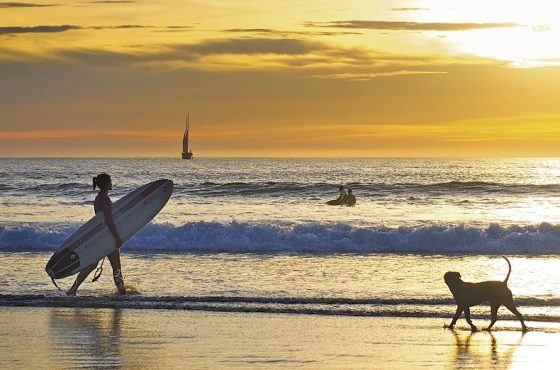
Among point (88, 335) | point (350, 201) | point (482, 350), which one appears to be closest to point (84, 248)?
point (88, 335)

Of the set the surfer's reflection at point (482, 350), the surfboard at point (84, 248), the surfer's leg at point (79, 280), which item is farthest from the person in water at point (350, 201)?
the surfer's reflection at point (482, 350)

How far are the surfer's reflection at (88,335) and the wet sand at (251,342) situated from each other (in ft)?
0.03

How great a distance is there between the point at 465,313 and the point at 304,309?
2178mm

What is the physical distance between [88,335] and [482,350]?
423 cm

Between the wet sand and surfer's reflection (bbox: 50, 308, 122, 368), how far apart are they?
0.01m

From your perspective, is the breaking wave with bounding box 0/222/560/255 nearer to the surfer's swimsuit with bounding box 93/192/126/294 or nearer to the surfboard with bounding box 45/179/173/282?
the surfboard with bounding box 45/179/173/282

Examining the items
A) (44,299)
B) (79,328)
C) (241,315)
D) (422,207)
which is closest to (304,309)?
(241,315)

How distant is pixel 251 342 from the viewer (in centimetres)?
877

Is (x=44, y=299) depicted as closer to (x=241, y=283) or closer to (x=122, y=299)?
(x=122, y=299)

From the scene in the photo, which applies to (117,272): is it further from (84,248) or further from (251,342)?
(251,342)

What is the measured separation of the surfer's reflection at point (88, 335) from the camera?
785cm

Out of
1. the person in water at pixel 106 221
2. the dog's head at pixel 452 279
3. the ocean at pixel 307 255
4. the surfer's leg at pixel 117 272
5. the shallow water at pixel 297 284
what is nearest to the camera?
the dog's head at pixel 452 279

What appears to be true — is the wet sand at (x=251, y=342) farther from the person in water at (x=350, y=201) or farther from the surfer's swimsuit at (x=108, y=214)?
the person in water at (x=350, y=201)

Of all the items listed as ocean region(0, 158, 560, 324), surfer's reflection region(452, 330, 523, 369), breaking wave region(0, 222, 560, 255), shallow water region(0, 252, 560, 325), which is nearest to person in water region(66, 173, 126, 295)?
shallow water region(0, 252, 560, 325)
